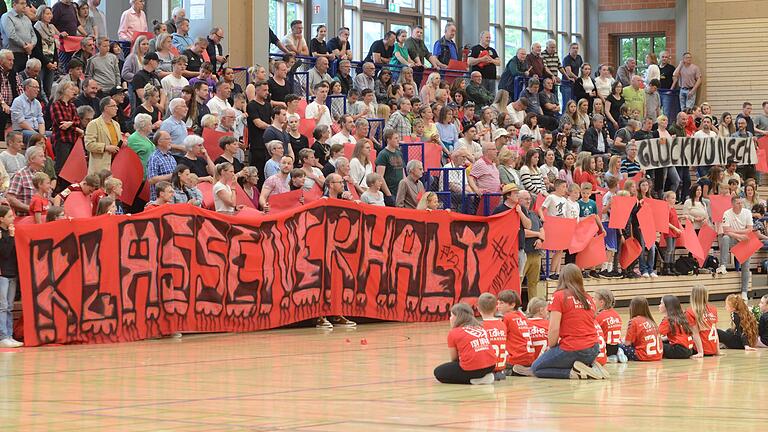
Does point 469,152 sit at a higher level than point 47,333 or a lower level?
higher

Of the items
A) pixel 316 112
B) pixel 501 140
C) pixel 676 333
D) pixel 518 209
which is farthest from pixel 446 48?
pixel 676 333

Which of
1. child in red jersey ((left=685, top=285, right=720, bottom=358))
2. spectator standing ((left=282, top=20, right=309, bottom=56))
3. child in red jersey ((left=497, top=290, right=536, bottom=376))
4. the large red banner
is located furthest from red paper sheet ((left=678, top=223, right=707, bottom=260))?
child in red jersey ((left=497, top=290, right=536, bottom=376))

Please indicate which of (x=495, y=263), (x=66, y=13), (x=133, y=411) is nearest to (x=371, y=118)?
(x=495, y=263)

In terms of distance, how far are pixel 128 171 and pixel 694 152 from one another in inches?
613

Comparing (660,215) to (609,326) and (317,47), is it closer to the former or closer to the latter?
(317,47)

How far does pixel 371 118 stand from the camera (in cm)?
2389

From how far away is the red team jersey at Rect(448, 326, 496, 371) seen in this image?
41.1ft

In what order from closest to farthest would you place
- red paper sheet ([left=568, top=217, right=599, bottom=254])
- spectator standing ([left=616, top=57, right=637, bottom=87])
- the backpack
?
1. red paper sheet ([left=568, top=217, right=599, bottom=254])
2. the backpack
3. spectator standing ([left=616, top=57, right=637, bottom=87])

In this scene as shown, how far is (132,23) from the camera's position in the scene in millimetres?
23453

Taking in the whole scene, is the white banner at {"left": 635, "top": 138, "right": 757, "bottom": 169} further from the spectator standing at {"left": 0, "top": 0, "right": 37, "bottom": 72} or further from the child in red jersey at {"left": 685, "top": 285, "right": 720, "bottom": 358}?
the spectator standing at {"left": 0, "top": 0, "right": 37, "bottom": 72}

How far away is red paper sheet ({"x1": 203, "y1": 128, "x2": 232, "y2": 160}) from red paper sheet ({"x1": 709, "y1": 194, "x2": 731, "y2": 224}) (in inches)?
469

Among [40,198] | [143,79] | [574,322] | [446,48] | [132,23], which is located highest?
[446,48]

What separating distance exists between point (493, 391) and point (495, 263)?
917 centimetres

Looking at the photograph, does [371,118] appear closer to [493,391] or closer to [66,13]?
[66,13]
